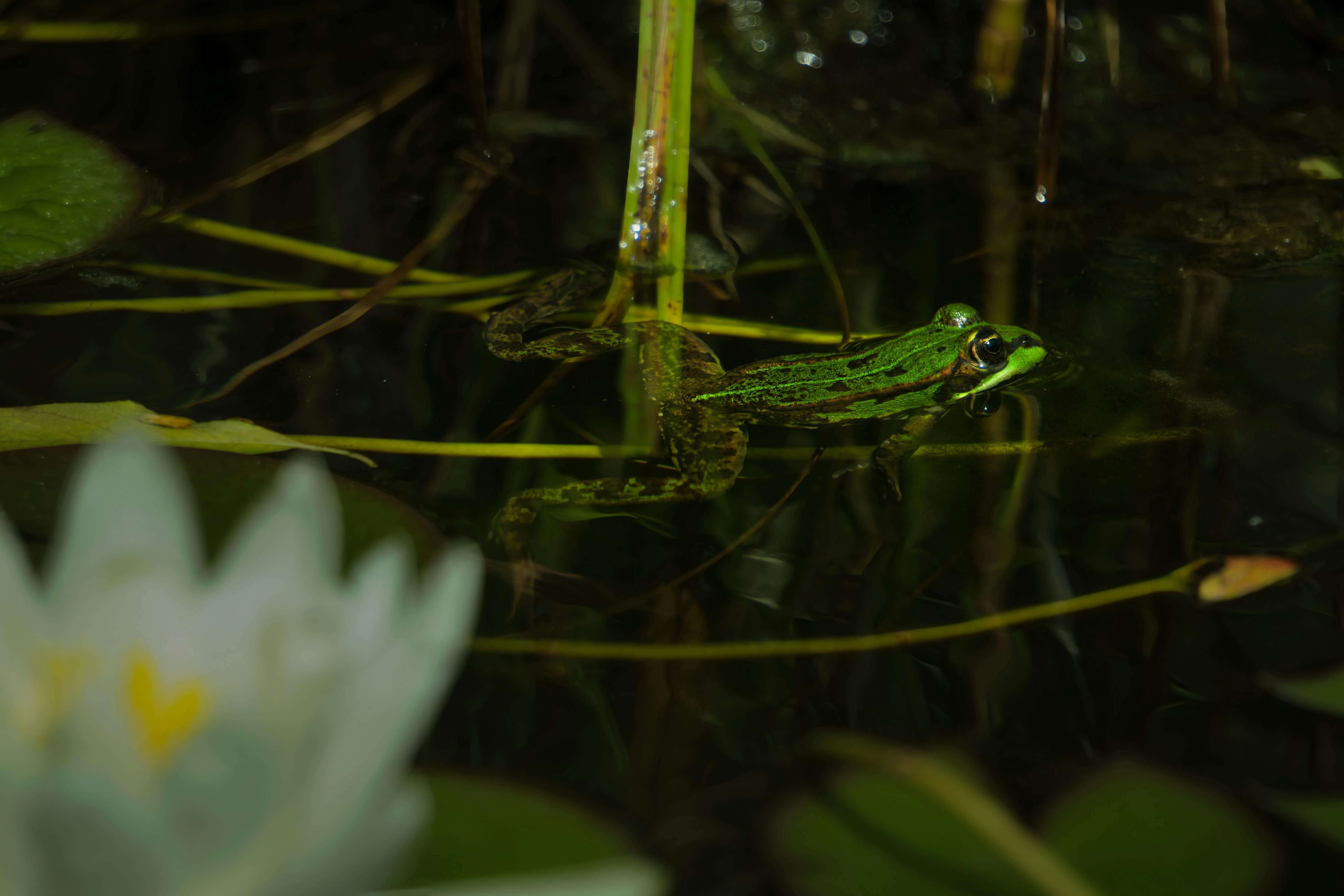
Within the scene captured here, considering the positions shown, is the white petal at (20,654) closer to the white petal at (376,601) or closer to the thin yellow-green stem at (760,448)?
the white petal at (376,601)

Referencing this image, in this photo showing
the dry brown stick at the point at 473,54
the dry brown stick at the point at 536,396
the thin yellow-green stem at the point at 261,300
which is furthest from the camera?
the dry brown stick at the point at 473,54

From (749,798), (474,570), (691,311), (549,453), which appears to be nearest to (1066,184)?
(691,311)

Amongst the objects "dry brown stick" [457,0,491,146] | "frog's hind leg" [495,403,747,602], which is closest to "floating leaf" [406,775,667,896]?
"frog's hind leg" [495,403,747,602]

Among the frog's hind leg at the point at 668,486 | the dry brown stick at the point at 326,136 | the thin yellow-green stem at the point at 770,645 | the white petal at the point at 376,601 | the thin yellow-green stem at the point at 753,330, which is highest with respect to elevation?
the dry brown stick at the point at 326,136

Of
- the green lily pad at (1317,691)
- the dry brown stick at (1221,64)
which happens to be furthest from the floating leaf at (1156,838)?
the dry brown stick at (1221,64)

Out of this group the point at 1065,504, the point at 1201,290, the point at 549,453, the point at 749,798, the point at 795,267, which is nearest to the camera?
the point at 749,798

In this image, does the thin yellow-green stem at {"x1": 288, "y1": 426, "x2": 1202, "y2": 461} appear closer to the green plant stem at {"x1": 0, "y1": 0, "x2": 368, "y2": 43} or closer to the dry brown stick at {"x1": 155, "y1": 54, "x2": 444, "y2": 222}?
the dry brown stick at {"x1": 155, "y1": 54, "x2": 444, "y2": 222}

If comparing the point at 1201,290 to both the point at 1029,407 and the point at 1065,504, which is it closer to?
the point at 1029,407

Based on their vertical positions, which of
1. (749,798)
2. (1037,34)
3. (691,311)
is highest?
(1037,34)
